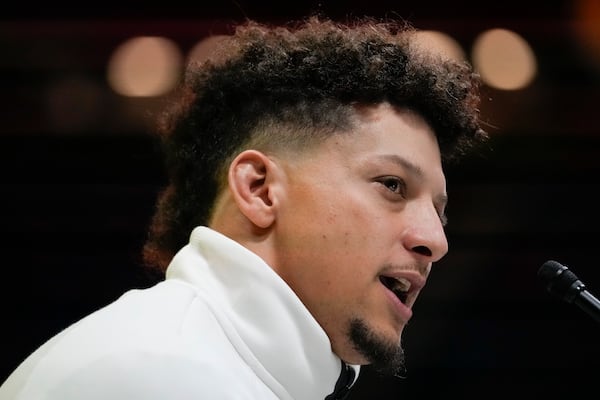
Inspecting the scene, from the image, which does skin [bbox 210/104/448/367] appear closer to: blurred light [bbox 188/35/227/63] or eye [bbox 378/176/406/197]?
eye [bbox 378/176/406/197]

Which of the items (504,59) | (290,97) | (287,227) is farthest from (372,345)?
(504,59)

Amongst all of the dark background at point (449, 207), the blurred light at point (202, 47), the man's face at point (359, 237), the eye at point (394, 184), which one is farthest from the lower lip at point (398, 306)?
the blurred light at point (202, 47)

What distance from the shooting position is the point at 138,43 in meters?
2.08

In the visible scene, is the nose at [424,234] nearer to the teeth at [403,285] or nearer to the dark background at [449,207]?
the teeth at [403,285]

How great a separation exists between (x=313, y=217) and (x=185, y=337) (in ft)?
0.83

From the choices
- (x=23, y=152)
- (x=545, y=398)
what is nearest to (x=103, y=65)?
(x=23, y=152)

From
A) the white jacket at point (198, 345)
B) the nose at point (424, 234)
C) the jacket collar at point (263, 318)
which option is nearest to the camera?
the white jacket at point (198, 345)

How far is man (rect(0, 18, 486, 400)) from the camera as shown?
1033mm

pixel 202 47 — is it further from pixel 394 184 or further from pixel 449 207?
pixel 394 184

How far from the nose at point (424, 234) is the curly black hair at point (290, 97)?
139mm

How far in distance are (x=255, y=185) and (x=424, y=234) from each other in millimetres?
216

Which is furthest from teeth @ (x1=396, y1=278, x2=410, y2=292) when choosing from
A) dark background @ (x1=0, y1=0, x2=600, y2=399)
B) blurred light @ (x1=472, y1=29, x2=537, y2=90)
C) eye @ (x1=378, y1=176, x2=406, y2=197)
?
blurred light @ (x1=472, y1=29, x2=537, y2=90)

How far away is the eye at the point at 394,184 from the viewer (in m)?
1.24

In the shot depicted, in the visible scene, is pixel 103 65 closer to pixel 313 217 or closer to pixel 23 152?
pixel 23 152
